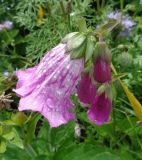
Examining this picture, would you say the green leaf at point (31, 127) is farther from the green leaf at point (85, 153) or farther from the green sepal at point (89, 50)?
the green sepal at point (89, 50)

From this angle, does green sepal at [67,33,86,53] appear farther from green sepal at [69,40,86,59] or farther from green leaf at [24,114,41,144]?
green leaf at [24,114,41,144]

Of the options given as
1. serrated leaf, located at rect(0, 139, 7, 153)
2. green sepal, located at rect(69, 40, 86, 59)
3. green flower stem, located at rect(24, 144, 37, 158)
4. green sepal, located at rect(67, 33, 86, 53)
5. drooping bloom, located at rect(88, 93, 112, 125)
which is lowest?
green flower stem, located at rect(24, 144, 37, 158)

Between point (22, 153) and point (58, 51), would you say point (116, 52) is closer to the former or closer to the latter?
point (22, 153)

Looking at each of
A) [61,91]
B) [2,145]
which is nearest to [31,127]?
[2,145]

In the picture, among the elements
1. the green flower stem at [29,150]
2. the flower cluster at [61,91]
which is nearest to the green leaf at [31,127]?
the green flower stem at [29,150]

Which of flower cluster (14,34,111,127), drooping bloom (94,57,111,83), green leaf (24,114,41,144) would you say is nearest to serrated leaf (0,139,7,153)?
green leaf (24,114,41,144)

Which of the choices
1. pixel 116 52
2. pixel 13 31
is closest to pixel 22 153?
pixel 116 52
